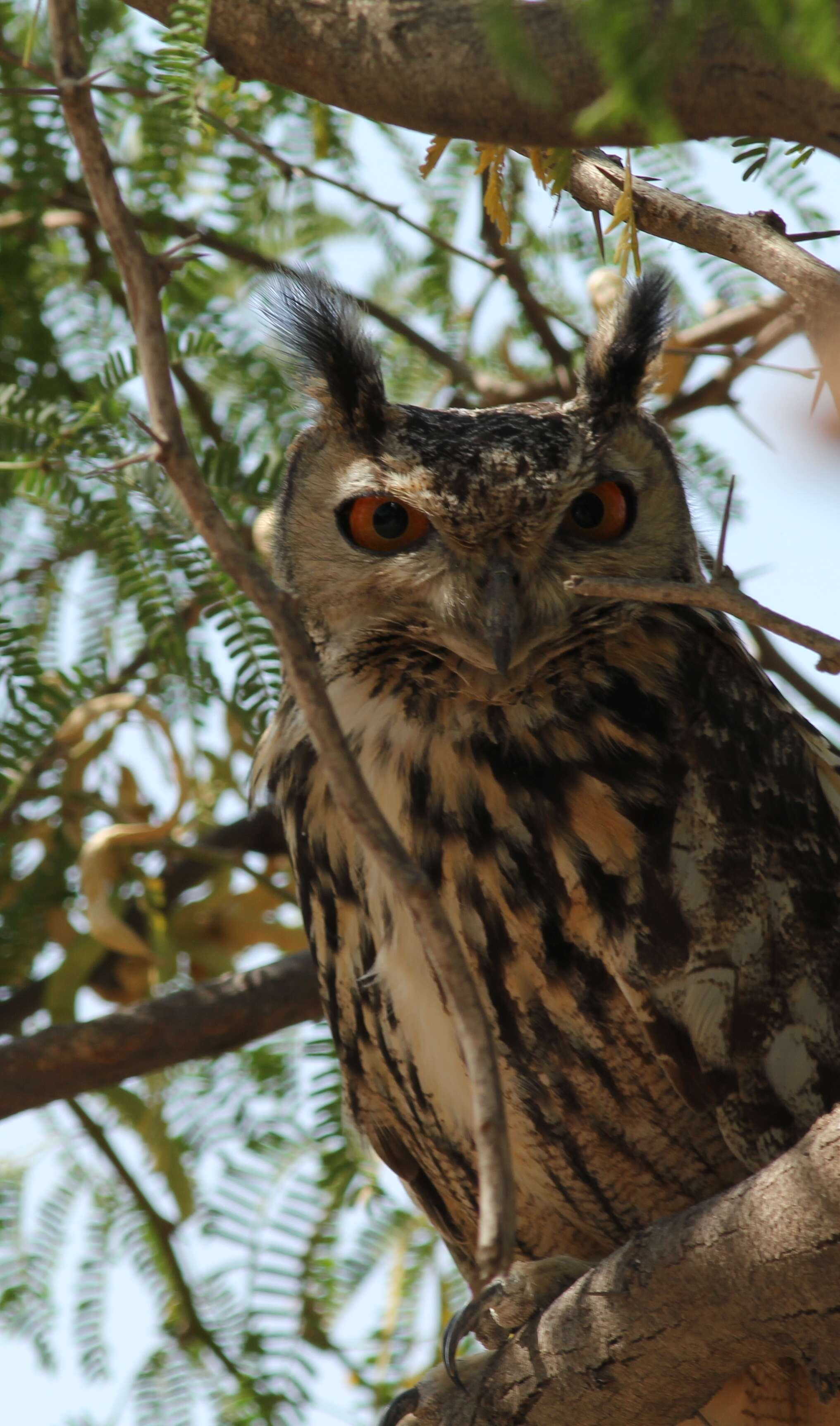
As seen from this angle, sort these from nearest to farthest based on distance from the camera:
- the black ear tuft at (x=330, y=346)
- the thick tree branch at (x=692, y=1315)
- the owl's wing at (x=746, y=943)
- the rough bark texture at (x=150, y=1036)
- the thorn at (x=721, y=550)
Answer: the thorn at (x=721, y=550), the thick tree branch at (x=692, y=1315), the owl's wing at (x=746, y=943), the black ear tuft at (x=330, y=346), the rough bark texture at (x=150, y=1036)

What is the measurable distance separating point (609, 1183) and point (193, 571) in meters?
1.18

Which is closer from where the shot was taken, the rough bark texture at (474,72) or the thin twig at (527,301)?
the rough bark texture at (474,72)

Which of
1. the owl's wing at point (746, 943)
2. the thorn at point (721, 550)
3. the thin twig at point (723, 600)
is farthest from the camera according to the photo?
the owl's wing at point (746, 943)

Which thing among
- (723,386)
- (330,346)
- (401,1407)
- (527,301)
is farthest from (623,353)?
(401,1407)

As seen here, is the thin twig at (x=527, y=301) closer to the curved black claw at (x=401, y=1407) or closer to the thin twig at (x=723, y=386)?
the thin twig at (x=723, y=386)

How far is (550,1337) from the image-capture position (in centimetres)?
178

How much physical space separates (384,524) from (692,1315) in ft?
3.45

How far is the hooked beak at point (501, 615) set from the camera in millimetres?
1783

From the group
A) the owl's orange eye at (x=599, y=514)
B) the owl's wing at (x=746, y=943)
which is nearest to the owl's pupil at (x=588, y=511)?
the owl's orange eye at (x=599, y=514)

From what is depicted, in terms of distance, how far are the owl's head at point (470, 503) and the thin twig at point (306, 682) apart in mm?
785

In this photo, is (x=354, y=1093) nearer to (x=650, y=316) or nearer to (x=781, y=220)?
(x=650, y=316)

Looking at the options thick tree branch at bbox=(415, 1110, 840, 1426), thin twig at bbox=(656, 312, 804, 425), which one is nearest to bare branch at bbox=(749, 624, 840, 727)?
thin twig at bbox=(656, 312, 804, 425)

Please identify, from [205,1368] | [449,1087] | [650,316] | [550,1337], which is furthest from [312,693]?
[205,1368]

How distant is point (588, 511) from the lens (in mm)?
1977
